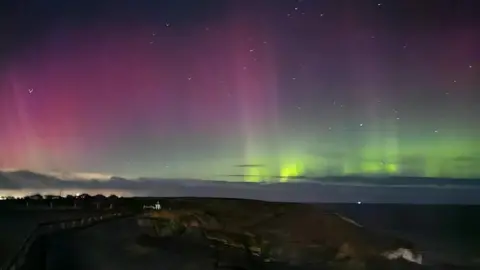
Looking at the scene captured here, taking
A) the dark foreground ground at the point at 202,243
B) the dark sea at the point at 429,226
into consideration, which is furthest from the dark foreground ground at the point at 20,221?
the dark sea at the point at 429,226

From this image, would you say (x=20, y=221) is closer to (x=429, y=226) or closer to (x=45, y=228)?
(x=45, y=228)

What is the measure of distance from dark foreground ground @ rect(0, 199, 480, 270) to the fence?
0.05m

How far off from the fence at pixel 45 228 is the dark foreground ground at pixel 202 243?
0.16ft

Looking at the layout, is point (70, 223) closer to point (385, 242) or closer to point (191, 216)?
point (191, 216)

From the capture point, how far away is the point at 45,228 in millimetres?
2799

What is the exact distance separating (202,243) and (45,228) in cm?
65

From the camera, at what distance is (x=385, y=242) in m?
3.06

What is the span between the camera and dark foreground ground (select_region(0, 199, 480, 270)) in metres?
2.71

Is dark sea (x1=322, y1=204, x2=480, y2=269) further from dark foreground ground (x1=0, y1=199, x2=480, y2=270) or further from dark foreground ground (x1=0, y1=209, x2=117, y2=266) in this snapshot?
dark foreground ground (x1=0, y1=209, x2=117, y2=266)

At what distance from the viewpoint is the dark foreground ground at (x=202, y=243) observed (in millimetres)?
2715

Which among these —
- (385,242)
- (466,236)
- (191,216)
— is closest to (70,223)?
(191,216)

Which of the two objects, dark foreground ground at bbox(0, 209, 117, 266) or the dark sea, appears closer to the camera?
dark foreground ground at bbox(0, 209, 117, 266)

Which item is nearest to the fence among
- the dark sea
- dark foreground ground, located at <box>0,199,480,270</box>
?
dark foreground ground, located at <box>0,199,480,270</box>

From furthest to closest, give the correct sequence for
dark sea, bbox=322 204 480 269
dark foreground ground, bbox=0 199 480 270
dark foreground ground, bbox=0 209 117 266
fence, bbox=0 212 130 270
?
dark sea, bbox=322 204 480 269
dark foreground ground, bbox=0 209 117 266
dark foreground ground, bbox=0 199 480 270
fence, bbox=0 212 130 270
